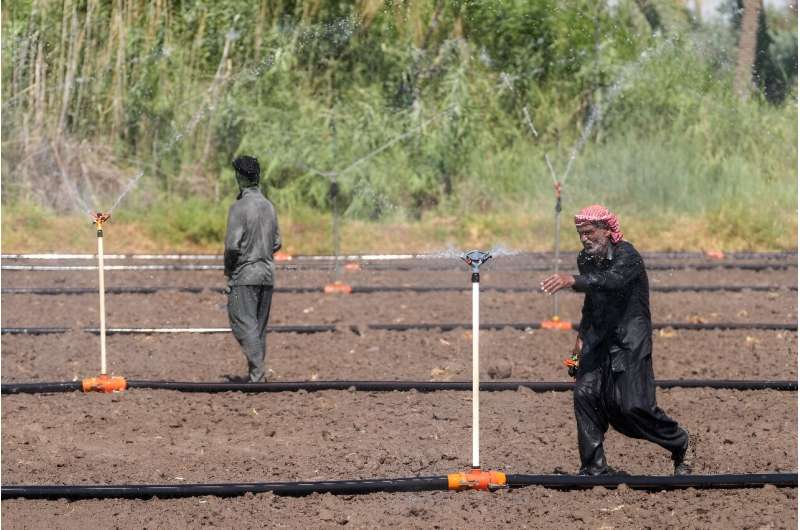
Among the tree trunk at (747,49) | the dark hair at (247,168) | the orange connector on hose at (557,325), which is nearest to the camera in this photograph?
the dark hair at (247,168)

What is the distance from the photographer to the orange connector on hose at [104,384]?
30.8 feet

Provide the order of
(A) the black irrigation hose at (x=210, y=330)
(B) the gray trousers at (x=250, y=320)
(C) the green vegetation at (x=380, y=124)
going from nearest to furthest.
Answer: (B) the gray trousers at (x=250, y=320) < (A) the black irrigation hose at (x=210, y=330) < (C) the green vegetation at (x=380, y=124)

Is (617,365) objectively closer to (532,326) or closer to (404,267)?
(532,326)

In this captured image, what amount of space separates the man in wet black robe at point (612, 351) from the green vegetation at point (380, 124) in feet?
40.2

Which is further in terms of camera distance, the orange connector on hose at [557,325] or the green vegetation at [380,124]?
the green vegetation at [380,124]

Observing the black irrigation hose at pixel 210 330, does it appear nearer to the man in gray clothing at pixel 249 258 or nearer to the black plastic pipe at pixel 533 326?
the black plastic pipe at pixel 533 326

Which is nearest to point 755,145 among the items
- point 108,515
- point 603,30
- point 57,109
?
point 603,30

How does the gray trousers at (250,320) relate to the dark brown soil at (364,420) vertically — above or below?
above

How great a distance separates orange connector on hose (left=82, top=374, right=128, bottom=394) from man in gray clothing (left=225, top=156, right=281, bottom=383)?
896 millimetres

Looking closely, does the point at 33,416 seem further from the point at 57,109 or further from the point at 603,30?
the point at 603,30

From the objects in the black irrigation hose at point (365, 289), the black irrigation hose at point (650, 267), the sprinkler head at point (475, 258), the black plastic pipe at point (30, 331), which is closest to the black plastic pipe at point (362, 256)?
the black irrigation hose at point (650, 267)

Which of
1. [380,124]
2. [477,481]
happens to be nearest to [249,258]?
[477,481]

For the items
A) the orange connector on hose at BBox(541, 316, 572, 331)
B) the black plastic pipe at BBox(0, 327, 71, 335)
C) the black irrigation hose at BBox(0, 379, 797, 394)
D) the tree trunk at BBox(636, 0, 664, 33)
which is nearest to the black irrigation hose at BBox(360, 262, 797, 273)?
the orange connector on hose at BBox(541, 316, 572, 331)

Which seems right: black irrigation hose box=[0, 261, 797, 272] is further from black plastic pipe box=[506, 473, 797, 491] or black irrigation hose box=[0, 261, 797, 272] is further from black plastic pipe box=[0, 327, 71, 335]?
black plastic pipe box=[506, 473, 797, 491]
